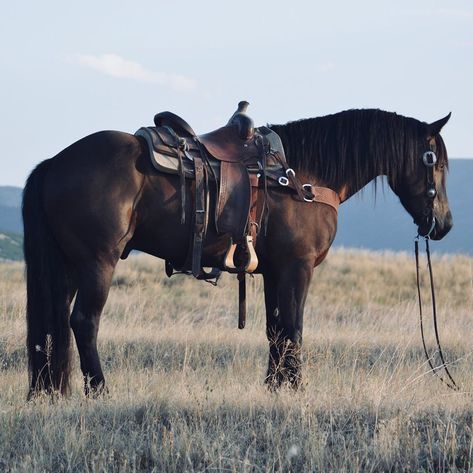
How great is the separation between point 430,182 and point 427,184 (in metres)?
0.03

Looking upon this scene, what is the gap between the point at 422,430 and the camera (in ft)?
18.1

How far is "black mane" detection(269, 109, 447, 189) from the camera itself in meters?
7.26

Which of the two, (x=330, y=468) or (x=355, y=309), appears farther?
(x=355, y=309)

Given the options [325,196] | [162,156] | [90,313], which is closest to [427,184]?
[325,196]

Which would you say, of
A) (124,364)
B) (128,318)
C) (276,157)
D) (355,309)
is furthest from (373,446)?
(355,309)

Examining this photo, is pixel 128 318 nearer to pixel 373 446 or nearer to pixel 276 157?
pixel 276 157

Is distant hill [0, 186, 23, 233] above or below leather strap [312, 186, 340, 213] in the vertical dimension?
below

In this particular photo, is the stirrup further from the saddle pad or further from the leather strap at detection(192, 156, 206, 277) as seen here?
the saddle pad

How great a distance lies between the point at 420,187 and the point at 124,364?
327 centimetres

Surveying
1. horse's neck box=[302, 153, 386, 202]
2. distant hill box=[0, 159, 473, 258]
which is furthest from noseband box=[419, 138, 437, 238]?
distant hill box=[0, 159, 473, 258]

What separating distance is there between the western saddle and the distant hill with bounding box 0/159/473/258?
116760 mm

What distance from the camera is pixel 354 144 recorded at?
7.33m

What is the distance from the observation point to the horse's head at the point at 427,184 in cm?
738

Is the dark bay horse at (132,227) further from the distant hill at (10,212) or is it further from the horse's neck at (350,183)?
the distant hill at (10,212)
